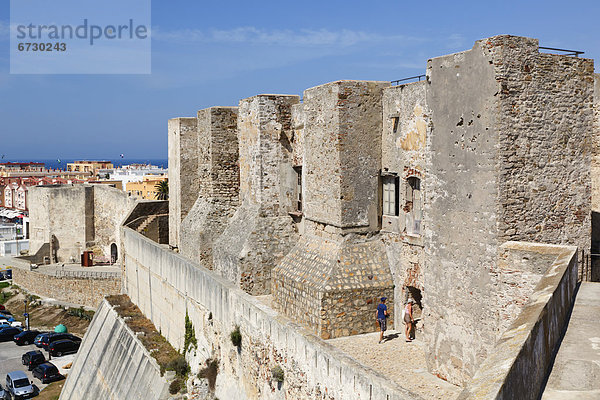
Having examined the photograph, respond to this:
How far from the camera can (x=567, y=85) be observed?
9.57 m

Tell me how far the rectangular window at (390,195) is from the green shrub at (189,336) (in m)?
5.27

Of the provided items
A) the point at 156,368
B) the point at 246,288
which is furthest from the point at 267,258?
the point at 156,368

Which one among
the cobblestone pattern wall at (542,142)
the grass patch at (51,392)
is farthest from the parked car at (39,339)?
the cobblestone pattern wall at (542,142)

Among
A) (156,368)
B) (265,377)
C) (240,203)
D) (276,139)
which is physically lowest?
(156,368)

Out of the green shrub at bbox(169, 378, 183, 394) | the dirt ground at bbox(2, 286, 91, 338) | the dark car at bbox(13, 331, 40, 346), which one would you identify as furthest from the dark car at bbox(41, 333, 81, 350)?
the green shrub at bbox(169, 378, 183, 394)

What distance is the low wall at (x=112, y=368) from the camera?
51.2ft

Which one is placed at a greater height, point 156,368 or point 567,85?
point 567,85

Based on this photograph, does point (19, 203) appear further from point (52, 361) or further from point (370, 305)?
point (370, 305)

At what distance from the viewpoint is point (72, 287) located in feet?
119

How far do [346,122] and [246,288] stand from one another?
18.5 ft

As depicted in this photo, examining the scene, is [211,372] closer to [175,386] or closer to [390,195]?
[175,386]

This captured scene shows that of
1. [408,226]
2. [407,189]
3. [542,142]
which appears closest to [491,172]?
[542,142]

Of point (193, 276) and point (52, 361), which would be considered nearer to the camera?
point (193, 276)

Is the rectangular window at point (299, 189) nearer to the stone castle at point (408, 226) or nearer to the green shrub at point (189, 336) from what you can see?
the stone castle at point (408, 226)
